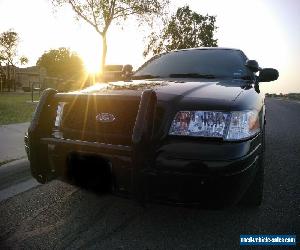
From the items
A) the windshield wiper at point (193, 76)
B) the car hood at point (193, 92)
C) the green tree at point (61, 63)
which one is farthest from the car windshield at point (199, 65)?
the green tree at point (61, 63)

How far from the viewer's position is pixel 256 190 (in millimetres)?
3150

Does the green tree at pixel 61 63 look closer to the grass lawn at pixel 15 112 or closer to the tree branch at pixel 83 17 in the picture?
the tree branch at pixel 83 17

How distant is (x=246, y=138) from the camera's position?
2.57m

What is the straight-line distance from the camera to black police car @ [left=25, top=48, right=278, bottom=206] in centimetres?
240

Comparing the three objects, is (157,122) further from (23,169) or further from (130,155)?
(23,169)

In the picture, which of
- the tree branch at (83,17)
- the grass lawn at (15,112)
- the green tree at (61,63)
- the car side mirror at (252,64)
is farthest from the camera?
the green tree at (61,63)

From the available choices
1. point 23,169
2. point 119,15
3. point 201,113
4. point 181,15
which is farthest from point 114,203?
point 181,15

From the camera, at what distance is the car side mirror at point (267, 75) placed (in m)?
4.05

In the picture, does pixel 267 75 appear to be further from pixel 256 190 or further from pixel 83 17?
pixel 83 17

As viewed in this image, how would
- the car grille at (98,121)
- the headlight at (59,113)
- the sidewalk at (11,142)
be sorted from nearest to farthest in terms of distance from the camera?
the car grille at (98,121), the headlight at (59,113), the sidewalk at (11,142)

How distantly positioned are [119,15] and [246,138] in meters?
23.1

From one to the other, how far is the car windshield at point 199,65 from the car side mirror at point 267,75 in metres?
0.19

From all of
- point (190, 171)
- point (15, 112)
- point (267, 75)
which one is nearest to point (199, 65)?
point (267, 75)

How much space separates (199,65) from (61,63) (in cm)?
8443
